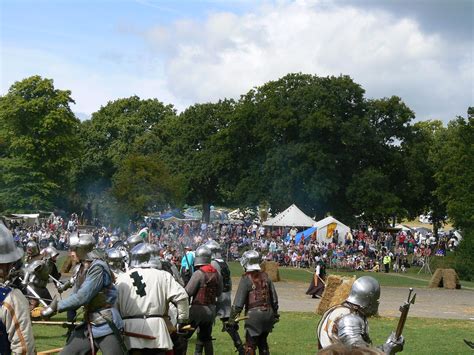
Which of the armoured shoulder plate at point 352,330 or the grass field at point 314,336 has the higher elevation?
the armoured shoulder plate at point 352,330

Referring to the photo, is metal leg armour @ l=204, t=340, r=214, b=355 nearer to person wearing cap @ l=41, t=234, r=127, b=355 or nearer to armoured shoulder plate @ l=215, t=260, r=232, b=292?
armoured shoulder plate @ l=215, t=260, r=232, b=292

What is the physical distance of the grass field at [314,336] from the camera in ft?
49.5

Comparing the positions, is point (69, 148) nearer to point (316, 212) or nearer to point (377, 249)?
point (316, 212)

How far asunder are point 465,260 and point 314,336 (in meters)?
27.2

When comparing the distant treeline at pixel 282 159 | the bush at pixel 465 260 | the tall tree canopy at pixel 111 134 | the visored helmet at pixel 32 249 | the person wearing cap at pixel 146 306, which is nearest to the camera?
the person wearing cap at pixel 146 306

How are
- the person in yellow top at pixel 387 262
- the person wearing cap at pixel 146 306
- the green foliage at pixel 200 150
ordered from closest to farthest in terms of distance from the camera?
the person wearing cap at pixel 146 306
the person in yellow top at pixel 387 262
the green foliage at pixel 200 150

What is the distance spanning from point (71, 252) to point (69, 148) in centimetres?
6075

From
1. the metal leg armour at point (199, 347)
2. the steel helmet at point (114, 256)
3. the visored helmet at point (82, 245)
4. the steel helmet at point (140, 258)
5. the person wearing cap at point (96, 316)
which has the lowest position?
the metal leg armour at point (199, 347)

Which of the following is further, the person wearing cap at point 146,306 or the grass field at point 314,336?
the grass field at point 314,336

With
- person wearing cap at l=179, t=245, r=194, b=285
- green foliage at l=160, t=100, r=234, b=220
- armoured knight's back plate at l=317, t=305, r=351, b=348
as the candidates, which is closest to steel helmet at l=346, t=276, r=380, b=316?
armoured knight's back plate at l=317, t=305, r=351, b=348

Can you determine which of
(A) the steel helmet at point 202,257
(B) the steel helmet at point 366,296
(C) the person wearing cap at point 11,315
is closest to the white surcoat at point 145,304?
(C) the person wearing cap at point 11,315

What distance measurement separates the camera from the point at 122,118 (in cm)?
8781

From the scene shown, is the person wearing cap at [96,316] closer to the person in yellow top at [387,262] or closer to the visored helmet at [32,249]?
the visored helmet at [32,249]

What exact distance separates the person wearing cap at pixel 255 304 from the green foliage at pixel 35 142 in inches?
2137
